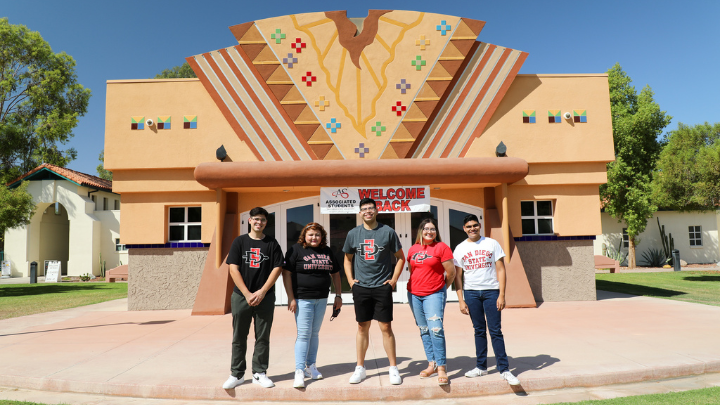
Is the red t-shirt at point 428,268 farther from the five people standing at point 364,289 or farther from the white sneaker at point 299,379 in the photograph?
the white sneaker at point 299,379

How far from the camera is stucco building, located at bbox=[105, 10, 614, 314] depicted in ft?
36.6

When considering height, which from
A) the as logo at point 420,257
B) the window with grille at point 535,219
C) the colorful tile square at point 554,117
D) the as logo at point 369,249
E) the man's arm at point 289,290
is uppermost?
the colorful tile square at point 554,117

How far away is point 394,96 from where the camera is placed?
1121cm

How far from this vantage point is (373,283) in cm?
499

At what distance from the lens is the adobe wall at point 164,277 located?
438 inches

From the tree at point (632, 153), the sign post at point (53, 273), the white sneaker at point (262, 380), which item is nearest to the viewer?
the white sneaker at point (262, 380)

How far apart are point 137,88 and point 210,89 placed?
196 cm

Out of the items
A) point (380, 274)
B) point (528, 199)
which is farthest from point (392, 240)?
point (528, 199)

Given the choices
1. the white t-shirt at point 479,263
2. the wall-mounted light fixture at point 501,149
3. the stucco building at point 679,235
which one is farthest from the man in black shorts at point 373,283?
the stucco building at point 679,235

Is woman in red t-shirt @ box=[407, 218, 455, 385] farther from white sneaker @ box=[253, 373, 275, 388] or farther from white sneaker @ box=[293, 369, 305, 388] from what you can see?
white sneaker @ box=[253, 373, 275, 388]

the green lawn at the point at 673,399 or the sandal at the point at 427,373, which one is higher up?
the sandal at the point at 427,373

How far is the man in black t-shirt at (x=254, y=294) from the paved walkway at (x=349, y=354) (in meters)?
0.22

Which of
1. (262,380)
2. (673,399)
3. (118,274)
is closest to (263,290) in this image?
(262,380)

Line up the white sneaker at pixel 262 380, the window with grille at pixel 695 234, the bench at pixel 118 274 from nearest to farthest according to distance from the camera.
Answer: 1. the white sneaker at pixel 262 380
2. the bench at pixel 118 274
3. the window with grille at pixel 695 234
